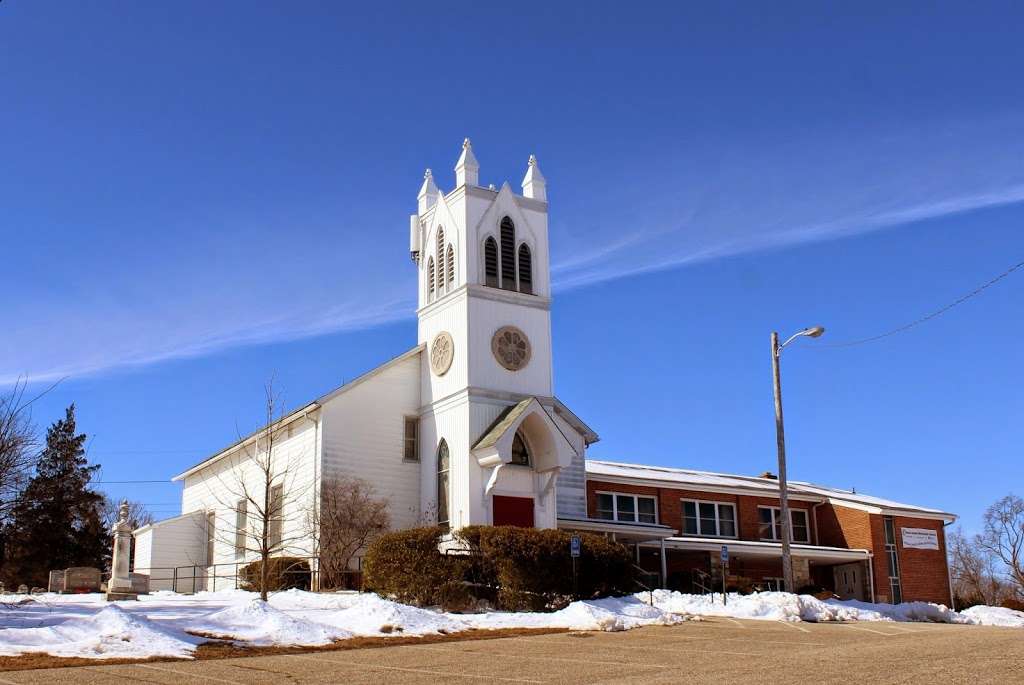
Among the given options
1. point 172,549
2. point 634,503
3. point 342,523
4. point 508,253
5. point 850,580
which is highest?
point 508,253

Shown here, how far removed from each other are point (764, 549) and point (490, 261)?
1775 cm

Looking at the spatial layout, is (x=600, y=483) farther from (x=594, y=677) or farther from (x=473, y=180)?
(x=594, y=677)

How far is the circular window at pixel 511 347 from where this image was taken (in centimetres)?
3911

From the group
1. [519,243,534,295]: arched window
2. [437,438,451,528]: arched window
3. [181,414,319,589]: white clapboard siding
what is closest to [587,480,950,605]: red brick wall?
[437,438,451,528]: arched window

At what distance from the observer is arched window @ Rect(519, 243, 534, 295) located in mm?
40938

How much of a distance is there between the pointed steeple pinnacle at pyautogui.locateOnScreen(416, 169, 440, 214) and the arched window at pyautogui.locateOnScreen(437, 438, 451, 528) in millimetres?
10106

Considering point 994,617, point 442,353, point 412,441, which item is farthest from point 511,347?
point 994,617

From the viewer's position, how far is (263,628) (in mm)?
19984

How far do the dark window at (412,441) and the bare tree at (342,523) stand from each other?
2266mm

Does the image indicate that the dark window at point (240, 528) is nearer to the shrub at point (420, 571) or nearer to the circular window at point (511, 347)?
the circular window at point (511, 347)

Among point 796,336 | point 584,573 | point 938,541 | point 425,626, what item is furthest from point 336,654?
point 938,541

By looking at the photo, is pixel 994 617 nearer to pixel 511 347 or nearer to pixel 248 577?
pixel 511 347

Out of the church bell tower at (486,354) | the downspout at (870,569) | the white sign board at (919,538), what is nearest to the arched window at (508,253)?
the church bell tower at (486,354)

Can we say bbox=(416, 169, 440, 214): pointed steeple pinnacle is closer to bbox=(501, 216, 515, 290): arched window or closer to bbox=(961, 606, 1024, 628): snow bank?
bbox=(501, 216, 515, 290): arched window
